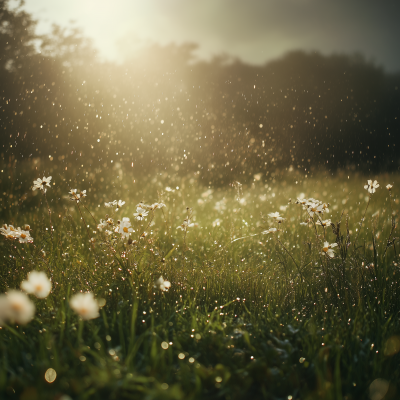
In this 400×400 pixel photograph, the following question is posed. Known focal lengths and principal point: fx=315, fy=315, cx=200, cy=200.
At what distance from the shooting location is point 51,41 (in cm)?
970

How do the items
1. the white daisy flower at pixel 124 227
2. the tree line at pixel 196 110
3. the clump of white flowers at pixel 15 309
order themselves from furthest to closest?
the tree line at pixel 196 110 < the white daisy flower at pixel 124 227 < the clump of white flowers at pixel 15 309

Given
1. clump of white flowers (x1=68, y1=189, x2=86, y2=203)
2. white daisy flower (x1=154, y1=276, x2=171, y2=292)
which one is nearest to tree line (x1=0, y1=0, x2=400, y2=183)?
clump of white flowers (x1=68, y1=189, x2=86, y2=203)

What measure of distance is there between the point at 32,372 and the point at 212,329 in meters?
0.82

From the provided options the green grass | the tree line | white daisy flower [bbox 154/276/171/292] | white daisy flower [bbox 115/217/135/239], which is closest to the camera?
the green grass

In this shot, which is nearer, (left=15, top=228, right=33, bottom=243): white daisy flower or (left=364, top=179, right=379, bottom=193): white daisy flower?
(left=15, top=228, right=33, bottom=243): white daisy flower

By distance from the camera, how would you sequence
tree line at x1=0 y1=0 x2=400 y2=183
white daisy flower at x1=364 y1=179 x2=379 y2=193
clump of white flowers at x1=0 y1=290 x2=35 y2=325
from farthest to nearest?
tree line at x1=0 y1=0 x2=400 y2=183 → white daisy flower at x1=364 y1=179 x2=379 y2=193 → clump of white flowers at x1=0 y1=290 x2=35 y2=325

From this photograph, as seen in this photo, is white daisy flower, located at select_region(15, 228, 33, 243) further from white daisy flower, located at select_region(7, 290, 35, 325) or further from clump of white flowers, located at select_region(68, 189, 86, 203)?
white daisy flower, located at select_region(7, 290, 35, 325)

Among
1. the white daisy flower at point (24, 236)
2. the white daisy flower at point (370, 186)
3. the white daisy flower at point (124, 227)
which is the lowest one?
the white daisy flower at point (370, 186)

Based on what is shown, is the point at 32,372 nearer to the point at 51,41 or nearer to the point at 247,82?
the point at 247,82

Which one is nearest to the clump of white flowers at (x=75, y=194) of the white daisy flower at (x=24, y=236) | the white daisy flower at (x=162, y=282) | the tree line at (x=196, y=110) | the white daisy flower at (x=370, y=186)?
the white daisy flower at (x=24, y=236)

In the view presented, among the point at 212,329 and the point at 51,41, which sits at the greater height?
the point at 51,41

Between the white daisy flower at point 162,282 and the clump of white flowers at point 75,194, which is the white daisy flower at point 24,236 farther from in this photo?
the white daisy flower at point 162,282

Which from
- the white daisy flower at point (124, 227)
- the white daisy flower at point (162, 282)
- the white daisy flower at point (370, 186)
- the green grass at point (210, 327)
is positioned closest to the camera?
the green grass at point (210, 327)

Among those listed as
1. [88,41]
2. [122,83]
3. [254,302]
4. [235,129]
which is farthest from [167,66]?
[88,41]
